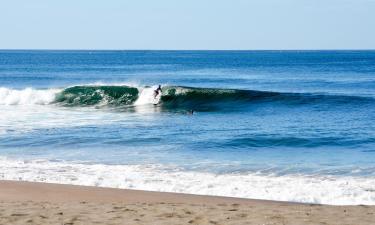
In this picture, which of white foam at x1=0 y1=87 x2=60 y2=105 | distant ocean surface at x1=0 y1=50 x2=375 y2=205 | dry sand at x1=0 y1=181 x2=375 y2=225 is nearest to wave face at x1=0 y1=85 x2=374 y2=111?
white foam at x1=0 y1=87 x2=60 y2=105

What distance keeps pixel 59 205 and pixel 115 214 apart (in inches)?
44.6

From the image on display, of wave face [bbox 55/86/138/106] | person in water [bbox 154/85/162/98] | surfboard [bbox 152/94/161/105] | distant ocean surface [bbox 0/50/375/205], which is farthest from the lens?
wave face [bbox 55/86/138/106]

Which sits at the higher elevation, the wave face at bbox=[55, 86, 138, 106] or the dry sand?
the dry sand

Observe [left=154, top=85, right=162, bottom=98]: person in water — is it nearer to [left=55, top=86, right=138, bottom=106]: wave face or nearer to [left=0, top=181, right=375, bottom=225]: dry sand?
[left=55, top=86, right=138, bottom=106]: wave face

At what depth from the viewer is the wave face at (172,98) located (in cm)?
2941

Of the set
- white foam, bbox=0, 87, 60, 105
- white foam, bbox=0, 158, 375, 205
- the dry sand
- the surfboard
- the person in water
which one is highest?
the dry sand

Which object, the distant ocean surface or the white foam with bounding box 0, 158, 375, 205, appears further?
the distant ocean surface

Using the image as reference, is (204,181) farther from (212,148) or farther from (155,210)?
(212,148)

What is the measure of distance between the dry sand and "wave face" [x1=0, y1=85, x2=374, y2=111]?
1871 cm

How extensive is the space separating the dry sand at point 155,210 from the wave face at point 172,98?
1871 centimetres

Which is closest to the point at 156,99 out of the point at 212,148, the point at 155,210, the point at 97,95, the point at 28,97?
the point at 97,95

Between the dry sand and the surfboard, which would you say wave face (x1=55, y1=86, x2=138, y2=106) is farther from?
the dry sand

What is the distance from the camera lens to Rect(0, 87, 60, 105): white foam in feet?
110

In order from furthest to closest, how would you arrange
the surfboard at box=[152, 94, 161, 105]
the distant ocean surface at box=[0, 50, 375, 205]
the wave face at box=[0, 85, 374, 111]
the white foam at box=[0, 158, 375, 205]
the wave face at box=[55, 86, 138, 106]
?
the wave face at box=[55, 86, 138, 106], the surfboard at box=[152, 94, 161, 105], the wave face at box=[0, 85, 374, 111], the distant ocean surface at box=[0, 50, 375, 205], the white foam at box=[0, 158, 375, 205]
